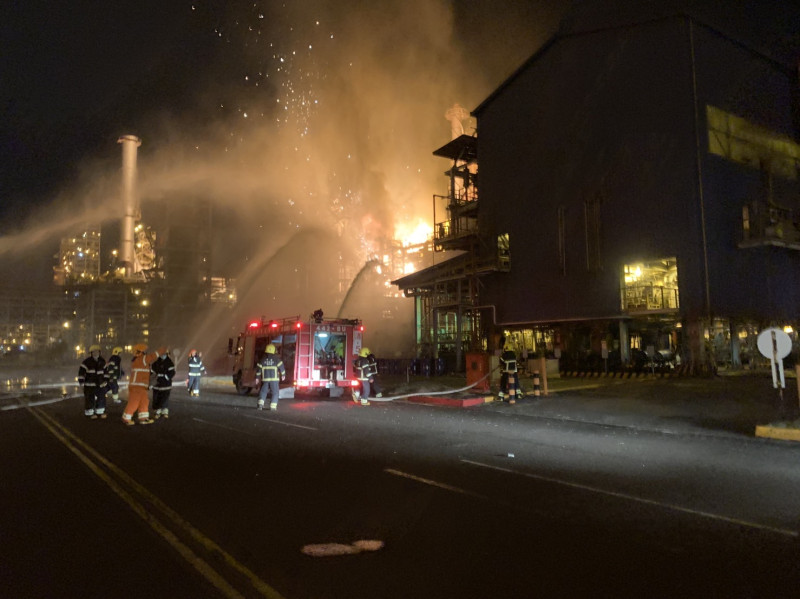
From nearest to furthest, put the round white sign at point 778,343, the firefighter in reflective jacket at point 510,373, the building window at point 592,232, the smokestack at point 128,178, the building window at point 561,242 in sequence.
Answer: the round white sign at point 778,343 → the firefighter in reflective jacket at point 510,373 → the building window at point 592,232 → the building window at point 561,242 → the smokestack at point 128,178

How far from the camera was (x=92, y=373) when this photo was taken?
12.4 metres

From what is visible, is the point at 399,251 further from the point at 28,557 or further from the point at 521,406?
the point at 28,557

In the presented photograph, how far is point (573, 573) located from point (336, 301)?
50154 mm

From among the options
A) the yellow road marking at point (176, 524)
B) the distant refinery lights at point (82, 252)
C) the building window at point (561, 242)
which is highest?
the distant refinery lights at point (82, 252)

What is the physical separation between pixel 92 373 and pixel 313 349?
6.71 m

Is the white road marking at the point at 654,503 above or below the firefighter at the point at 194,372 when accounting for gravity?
below

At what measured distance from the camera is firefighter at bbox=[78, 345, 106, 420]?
12.4m

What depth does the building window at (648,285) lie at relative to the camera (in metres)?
24.5

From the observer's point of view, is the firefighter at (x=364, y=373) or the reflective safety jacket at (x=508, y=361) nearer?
the reflective safety jacket at (x=508, y=361)

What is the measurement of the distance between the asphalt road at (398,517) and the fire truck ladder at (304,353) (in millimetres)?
7623

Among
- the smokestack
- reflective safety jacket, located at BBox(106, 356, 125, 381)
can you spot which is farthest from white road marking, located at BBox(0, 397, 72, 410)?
the smokestack

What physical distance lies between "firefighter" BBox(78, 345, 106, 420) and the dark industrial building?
20.5 meters

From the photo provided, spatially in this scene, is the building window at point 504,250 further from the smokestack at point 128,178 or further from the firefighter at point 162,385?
A: the smokestack at point 128,178

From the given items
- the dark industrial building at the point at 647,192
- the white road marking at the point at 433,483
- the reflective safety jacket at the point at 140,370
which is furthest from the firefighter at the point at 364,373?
the dark industrial building at the point at 647,192
